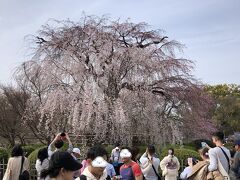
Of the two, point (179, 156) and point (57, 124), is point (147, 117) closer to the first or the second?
point (57, 124)

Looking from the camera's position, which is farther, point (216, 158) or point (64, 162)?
point (216, 158)

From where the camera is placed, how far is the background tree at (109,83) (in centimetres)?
1916

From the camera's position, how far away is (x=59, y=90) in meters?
19.5

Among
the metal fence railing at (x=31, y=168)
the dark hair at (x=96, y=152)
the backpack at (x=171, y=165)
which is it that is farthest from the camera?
the metal fence railing at (x=31, y=168)

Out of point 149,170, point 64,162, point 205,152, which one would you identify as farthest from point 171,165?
point 64,162

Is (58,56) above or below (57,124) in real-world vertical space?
above

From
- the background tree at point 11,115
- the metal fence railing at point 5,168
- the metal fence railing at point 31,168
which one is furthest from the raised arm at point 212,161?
the background tree at point 11,115

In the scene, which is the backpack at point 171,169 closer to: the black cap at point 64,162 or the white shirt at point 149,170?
the white shirt at point 149,170

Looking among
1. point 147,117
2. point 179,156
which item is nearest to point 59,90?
point 147,117

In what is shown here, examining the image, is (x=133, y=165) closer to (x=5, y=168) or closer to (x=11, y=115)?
(x=5, y=168)

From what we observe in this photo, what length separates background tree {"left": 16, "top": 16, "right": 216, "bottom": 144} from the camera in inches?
754

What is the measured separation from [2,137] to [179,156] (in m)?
22.7

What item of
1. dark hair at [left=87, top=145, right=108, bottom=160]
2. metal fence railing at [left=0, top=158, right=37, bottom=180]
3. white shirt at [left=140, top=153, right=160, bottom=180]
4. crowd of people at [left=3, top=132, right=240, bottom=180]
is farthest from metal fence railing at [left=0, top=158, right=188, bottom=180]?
dark hair at [left=87, top=145, right=108, bottom=160]

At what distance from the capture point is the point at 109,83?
20047 millimetres
